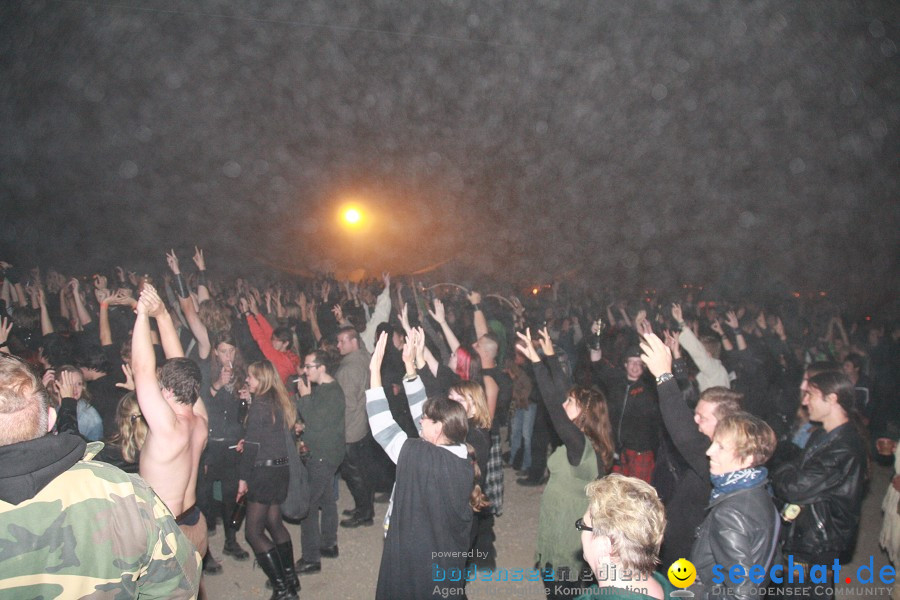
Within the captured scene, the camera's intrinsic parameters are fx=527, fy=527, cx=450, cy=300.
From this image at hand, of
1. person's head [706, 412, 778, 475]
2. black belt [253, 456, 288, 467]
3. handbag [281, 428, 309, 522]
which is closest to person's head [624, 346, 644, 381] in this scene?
person's head [706, 412, 778, 475]

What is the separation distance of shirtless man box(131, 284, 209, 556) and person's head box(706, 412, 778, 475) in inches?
101

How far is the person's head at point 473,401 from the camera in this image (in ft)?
11.1

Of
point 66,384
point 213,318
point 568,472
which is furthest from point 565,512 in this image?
point 213,318

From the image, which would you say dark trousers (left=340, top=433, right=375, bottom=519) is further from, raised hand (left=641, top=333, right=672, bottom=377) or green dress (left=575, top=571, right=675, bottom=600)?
green dress (left=575, top=571, right=675, bottom=600)

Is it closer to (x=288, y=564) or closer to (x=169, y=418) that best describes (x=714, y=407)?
(x=169, y=418)

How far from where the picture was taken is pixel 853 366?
19.8ft

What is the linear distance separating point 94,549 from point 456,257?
1947cm

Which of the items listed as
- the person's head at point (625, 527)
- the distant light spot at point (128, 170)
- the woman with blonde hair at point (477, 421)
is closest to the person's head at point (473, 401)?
the woman with blonde hair at point (477, 421)

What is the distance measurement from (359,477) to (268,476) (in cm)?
143

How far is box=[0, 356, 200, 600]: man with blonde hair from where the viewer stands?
4.84ft

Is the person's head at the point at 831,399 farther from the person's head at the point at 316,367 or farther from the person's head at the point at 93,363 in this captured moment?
the person's head at the point at 93,363

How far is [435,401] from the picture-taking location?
8.71 ft

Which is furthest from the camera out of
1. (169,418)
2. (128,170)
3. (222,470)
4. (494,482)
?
(128,170)

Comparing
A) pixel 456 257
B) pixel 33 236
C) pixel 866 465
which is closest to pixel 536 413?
pixel 866 465
